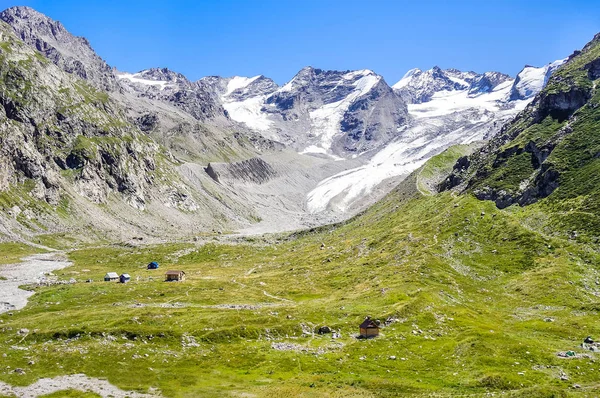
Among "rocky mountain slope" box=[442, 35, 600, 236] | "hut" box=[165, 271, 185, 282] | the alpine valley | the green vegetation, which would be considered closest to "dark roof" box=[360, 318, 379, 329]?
the alpine valley

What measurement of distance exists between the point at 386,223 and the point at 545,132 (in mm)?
66693

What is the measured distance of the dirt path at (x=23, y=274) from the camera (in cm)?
9788

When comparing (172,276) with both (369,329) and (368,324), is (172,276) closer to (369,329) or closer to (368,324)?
(368,324)

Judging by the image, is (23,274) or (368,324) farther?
(23,274)

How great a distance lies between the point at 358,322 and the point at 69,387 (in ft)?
150

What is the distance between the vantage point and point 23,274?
13825 cm

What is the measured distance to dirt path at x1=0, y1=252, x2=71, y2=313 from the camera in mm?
97875

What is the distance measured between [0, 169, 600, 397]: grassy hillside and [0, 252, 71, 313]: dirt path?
12.6 feet

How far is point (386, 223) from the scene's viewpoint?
187 meters

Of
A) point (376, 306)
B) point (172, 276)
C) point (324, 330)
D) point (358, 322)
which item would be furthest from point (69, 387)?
point (172, 276)

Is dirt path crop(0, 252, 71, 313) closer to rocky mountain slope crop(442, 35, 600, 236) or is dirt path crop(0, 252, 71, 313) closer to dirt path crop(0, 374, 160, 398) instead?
dirt path crop(0, 374, 160, 398)

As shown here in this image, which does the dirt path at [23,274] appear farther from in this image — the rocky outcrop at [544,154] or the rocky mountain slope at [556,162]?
the rocky outcrop at [544,154]

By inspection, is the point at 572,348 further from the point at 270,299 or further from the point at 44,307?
the point at 44,307

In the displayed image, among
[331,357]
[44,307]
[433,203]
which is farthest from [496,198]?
[44,307]
